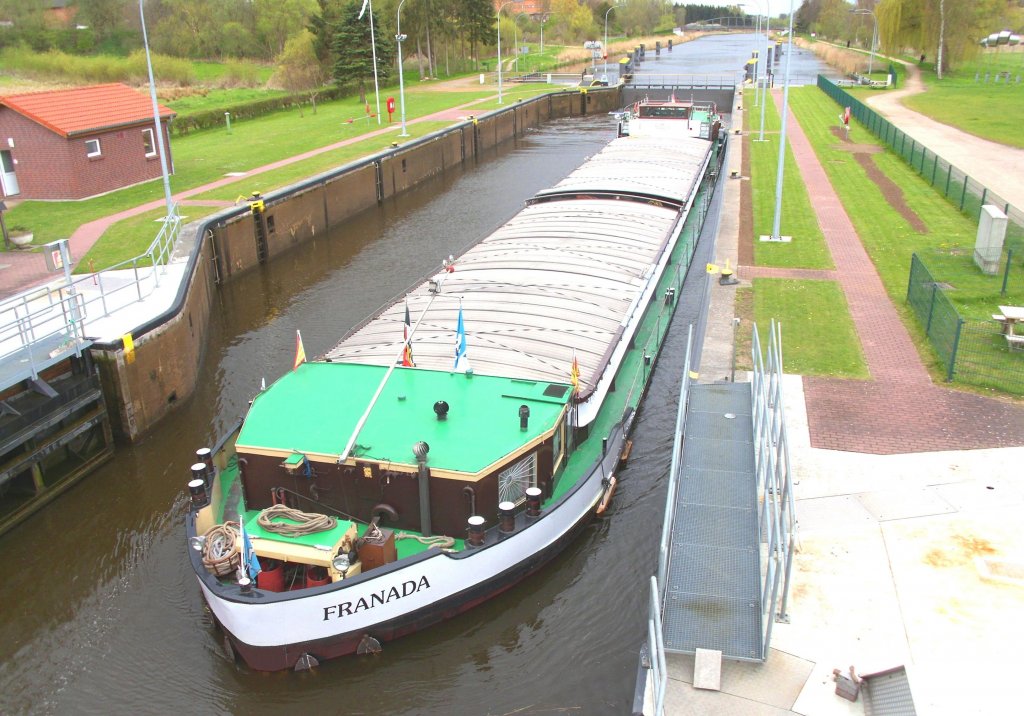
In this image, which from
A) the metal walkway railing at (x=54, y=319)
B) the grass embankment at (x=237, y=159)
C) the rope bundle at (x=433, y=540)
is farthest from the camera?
the grass embankment at (x=237, y=159)

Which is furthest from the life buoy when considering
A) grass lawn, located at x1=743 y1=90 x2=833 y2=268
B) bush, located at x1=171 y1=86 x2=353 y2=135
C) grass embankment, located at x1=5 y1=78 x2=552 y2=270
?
bush, located at x1=171 y1=86 x2=353 y2=135

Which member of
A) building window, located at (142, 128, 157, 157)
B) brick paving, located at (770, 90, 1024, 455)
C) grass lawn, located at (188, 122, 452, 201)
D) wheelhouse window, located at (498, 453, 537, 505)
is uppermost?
building window, located at (142, 128, 157, 157)

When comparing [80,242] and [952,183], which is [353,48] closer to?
[80,242]

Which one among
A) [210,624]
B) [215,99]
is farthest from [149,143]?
[210,624]

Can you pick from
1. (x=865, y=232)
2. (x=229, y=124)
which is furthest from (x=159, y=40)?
(x=865, y=232)

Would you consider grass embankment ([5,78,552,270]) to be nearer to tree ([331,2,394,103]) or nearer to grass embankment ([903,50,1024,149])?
tree ([331,2,394,103])

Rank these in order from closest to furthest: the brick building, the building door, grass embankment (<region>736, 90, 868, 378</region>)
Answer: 1. grass embankment (<region>736, 90, 868, 378</region>)
2. the brick building
3. the building door

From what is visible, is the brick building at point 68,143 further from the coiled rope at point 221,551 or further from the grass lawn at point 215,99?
the coiled rope at point 221,551

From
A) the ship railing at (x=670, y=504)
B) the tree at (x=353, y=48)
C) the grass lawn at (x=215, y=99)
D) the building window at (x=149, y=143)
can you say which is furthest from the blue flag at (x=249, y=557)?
the tree at (x=353, y=48)
